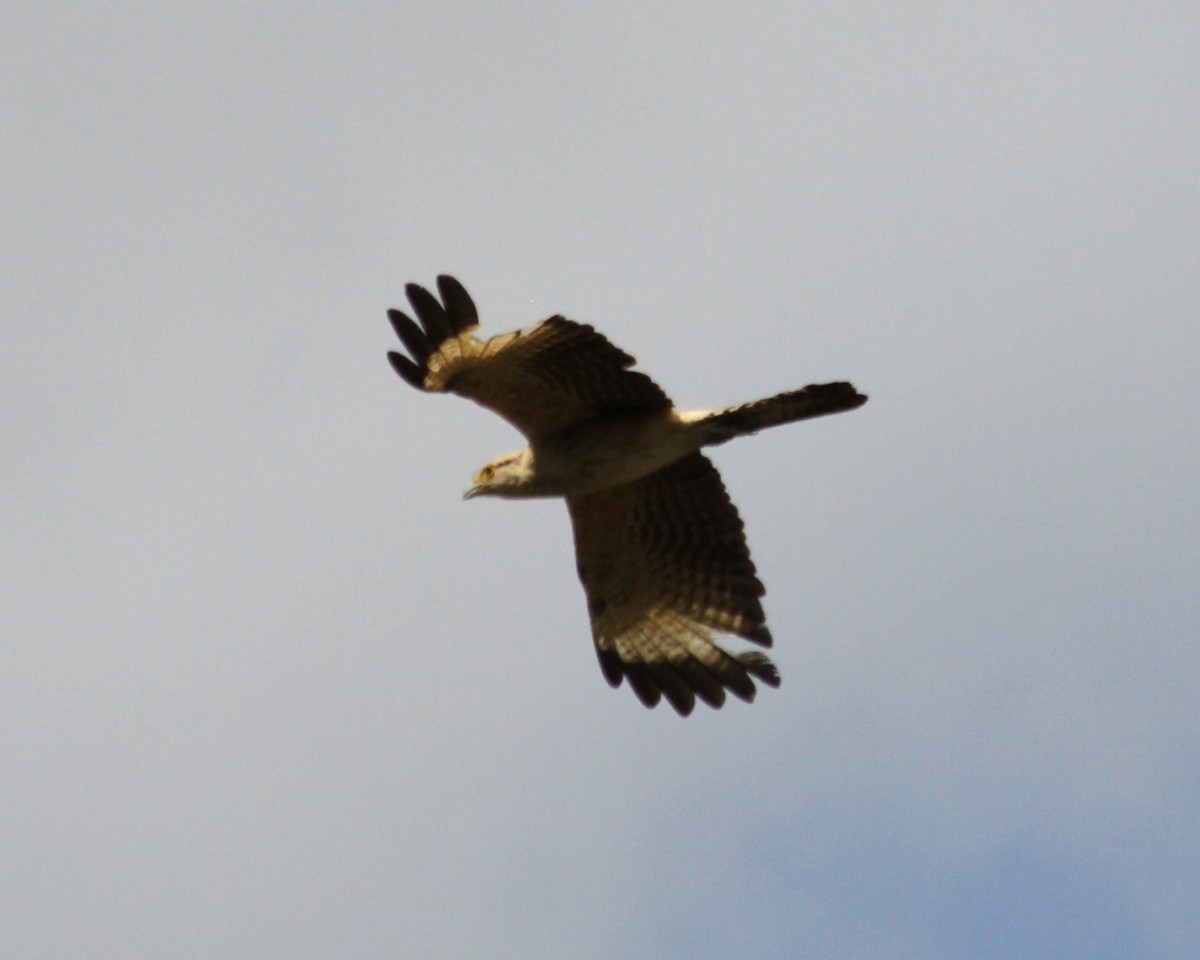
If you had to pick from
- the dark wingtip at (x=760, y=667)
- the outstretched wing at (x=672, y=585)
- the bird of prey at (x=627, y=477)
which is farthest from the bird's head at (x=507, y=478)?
the dark wingtip at (x=760, y=667)

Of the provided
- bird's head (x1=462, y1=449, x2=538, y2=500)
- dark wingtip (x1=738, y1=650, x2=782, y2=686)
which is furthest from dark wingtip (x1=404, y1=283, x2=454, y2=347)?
dark wingtip (x1=738, y1=650, x2=782, y2=686)

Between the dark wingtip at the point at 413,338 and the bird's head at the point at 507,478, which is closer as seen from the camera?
the dark wingtip at the point at 413,338

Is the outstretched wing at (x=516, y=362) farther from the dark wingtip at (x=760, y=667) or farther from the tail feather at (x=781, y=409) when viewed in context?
the dark wingtip at (x=760, y=667)

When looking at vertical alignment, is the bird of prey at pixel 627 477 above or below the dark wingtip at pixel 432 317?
below

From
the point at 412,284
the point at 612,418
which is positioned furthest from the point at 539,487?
the point at 412,284

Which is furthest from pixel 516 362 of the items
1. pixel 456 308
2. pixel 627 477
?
pixel 627 477

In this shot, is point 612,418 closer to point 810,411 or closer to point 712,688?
point 810,411

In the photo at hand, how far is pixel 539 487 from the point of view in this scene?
1347cm

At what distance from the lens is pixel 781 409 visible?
41.8 ft

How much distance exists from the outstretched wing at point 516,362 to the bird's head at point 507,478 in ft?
1.52

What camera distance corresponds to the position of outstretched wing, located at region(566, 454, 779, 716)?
13992mm

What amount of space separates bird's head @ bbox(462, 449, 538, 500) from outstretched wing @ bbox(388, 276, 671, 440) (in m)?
0.46

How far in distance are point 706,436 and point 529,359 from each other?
4.21 feet

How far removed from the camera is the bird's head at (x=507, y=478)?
13445 millimetres
